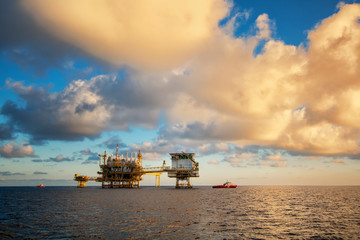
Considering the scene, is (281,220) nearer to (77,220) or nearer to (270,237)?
(270,237)

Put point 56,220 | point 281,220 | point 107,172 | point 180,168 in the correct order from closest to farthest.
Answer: point 56,220 → point 281,220 → point 180,168 → point 107,172

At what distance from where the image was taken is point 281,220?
37.9m

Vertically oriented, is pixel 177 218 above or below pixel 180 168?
below

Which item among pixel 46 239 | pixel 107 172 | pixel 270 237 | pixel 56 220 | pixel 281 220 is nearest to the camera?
pixel 46 239

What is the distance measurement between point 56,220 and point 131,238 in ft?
53.8

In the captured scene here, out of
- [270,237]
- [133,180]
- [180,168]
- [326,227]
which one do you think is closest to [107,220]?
[270,237]

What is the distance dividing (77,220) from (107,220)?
4.28 meters

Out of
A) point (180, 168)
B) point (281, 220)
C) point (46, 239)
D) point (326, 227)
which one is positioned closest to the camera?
point (46, 239)

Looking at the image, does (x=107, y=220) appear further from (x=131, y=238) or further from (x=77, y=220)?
(x=131, y=238)

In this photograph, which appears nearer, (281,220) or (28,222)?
(28,222)

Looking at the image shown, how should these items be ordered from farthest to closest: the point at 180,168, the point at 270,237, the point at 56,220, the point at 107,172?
the point at 107,172 < the point at 180,168 < the point at 56,220 < the point at 270,237

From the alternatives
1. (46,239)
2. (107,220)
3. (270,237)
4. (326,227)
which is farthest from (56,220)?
(326,227)

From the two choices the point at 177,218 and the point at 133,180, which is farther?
the point at 133,180

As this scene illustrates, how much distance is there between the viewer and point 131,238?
82.0 feet
